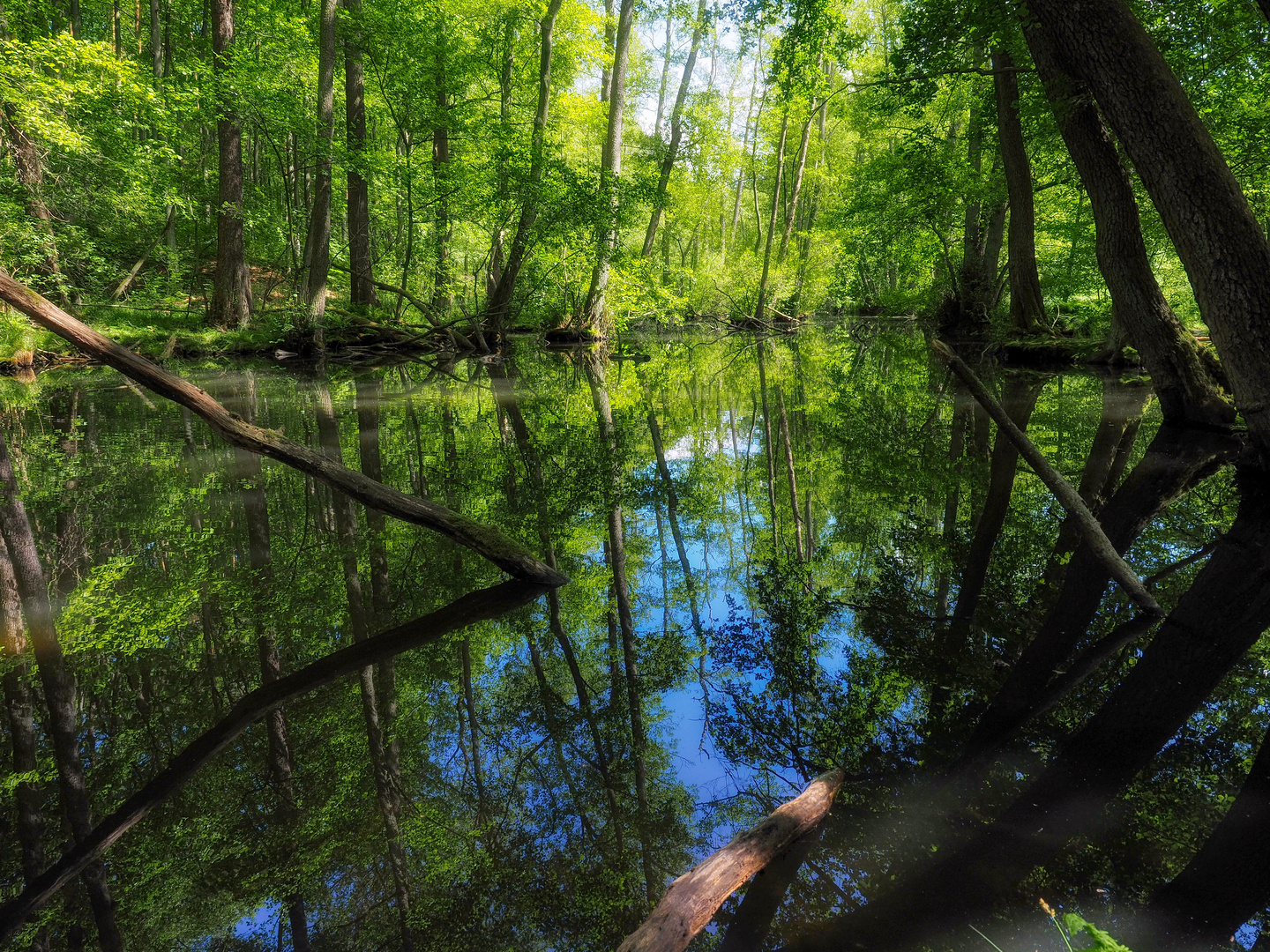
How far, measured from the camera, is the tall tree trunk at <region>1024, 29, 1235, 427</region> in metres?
7.45

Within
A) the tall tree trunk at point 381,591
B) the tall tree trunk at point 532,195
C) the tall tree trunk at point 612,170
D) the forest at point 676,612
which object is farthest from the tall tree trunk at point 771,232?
the tall tree trunk at point 381,591

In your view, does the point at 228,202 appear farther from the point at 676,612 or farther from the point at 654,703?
the point at 654,703

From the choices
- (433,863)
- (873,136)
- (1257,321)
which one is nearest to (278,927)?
(433,863)

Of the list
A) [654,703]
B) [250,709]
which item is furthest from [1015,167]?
[250,709]

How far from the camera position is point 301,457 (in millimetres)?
4172

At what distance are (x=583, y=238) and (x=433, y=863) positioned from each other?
56.3 ft

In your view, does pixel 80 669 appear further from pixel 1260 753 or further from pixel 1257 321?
pixel 1257 321

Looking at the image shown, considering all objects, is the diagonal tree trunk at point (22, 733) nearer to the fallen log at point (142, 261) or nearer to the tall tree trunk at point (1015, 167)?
the tall tree trunk at point (1015, 167)

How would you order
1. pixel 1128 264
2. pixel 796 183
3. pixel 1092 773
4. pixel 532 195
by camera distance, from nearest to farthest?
1. pixel 1092 773
2. pixel 1128 264
3. pixel 532 195
4. pixel 796 183

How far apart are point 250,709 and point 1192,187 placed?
297 inches

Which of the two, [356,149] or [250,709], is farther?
[356,149]

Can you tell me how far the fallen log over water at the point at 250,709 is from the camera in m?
1.92

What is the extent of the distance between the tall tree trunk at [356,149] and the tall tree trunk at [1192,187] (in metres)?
13.6

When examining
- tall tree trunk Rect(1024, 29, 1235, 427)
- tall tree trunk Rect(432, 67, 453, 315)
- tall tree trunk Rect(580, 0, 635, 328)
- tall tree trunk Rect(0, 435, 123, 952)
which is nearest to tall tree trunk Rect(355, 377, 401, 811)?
tall tree trunk Rect(0, 435, 123, 952)
